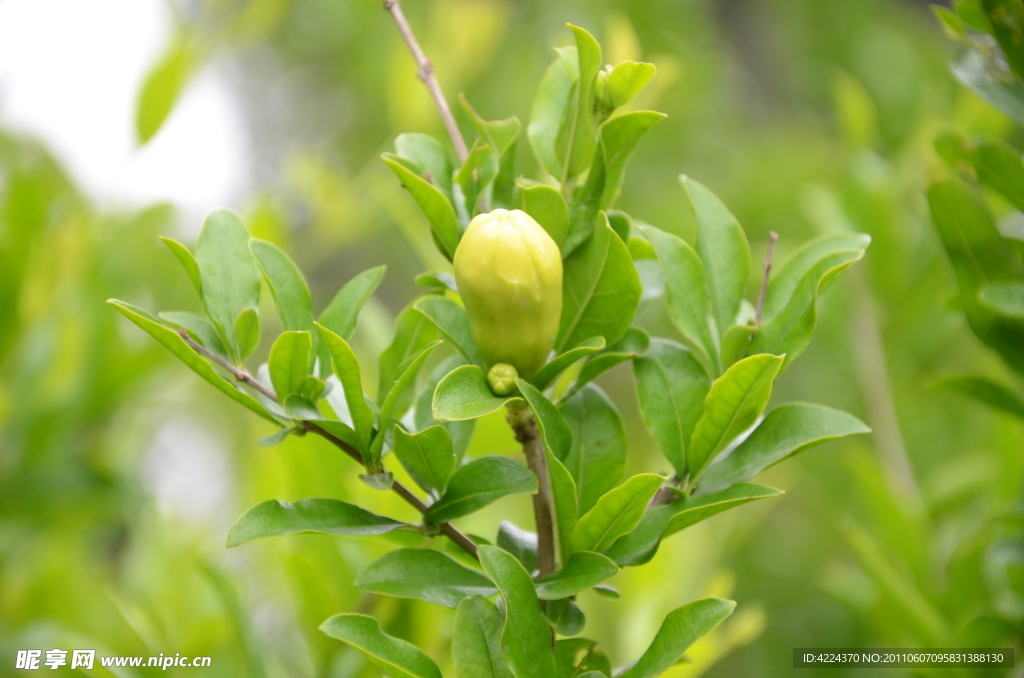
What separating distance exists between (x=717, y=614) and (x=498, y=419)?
0.27m

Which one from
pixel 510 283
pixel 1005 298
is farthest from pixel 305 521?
pixel 1005 298

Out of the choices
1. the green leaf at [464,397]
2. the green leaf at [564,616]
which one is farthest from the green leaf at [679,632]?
the green leaf at [464,397]

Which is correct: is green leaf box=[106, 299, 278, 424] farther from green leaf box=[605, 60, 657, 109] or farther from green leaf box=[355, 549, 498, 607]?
green leaf box=[605, 60, 657, 109]

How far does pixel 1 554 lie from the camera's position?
0.91 m

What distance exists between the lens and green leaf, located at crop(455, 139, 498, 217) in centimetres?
43

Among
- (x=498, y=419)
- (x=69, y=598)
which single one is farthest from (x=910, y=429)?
(x=69, y=598)

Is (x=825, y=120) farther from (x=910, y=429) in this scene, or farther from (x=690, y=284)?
(x=690, y=284)

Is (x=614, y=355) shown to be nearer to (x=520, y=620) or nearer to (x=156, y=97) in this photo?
(x=520, y=620)

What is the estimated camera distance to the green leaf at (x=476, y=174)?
426 millimetres

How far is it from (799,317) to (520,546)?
190mm

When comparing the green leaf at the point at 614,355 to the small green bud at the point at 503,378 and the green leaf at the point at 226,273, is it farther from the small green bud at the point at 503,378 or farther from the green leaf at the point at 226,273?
the green leaf at the point at 226,273

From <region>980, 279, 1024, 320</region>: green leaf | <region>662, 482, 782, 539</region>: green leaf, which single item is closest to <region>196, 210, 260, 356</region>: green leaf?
<region>662, 482, 782, 539</region>: green leaf

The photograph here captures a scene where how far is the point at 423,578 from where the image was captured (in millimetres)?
413

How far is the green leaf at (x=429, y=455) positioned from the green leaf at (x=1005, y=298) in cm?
39
